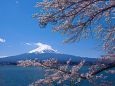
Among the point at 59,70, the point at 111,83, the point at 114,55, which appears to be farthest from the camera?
the point at 59,70

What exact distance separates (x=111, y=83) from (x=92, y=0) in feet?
5.32

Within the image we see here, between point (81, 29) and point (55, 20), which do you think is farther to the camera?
point (81, 29)

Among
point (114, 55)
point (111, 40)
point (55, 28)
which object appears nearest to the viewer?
point (114, 55)

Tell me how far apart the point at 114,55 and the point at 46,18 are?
54.7 inches

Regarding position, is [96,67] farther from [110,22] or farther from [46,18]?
[110,22]

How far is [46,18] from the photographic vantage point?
245cm

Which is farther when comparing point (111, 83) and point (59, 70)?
point (59, 70)

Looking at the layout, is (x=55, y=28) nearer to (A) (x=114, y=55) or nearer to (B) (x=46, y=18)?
(B) (x=46, y=18)

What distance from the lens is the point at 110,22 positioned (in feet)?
11.4

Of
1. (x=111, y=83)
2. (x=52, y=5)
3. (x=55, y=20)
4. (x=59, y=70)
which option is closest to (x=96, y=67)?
(x=59, y=70)

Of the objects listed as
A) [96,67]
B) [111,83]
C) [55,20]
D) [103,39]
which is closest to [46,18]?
[55,20]

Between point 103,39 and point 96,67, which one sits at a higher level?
point 103,39

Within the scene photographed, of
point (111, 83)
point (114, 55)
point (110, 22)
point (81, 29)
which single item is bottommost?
point (111, 83)

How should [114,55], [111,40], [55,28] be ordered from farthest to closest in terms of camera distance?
[111,40] < [55,28] < [114,55]
